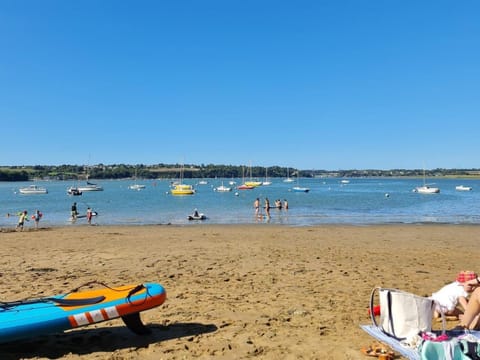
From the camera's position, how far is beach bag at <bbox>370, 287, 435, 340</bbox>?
557 cm

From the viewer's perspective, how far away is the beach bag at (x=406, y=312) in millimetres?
5574

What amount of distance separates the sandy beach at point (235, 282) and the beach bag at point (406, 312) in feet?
1.94

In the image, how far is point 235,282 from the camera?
33.9 ft

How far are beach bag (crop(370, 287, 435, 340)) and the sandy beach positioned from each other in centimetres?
59

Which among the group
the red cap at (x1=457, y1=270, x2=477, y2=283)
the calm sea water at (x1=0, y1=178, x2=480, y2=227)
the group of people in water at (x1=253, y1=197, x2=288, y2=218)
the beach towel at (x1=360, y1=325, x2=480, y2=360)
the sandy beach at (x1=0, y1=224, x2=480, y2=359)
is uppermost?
the red cap at (x1=457, y1=270, x2=477, y2=283)

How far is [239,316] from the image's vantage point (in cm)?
752

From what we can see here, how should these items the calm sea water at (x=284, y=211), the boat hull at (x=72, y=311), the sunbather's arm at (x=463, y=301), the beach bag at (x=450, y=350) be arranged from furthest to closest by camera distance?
the calm sea water at (x=284, y=211) < the sunbather's arm at (x=463, y=301) < the boat hull at (x=72, y=311) < the beach bag at (x=450, y=350)

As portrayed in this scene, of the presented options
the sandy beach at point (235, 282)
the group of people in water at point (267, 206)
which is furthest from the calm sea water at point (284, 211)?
the sandy beach at point (235, 282)

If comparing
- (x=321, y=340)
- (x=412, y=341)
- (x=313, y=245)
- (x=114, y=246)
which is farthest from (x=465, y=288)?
(x=114, y=246)

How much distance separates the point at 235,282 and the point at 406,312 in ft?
17.4

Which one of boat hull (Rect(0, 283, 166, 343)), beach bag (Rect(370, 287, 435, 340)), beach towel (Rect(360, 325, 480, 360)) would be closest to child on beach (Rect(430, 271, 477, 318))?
beach bag (Rect(370, 287, 435, 340))

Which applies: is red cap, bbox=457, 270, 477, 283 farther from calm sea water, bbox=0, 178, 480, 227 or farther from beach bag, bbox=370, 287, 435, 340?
calm sea water, bbox=0, 178, 480, 227

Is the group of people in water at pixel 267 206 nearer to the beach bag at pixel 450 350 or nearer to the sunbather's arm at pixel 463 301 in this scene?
the sunbather's arm at pixel 463 301

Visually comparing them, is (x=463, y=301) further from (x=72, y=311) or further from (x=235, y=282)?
(x=72, y=311)
